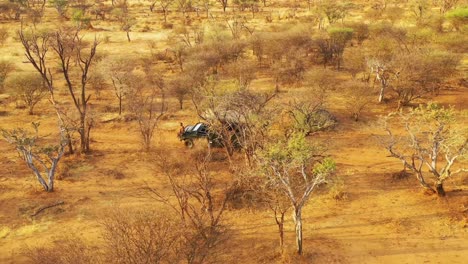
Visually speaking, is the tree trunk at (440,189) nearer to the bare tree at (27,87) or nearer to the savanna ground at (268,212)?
the savanna ground at (268,212)

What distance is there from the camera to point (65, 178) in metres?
18.2

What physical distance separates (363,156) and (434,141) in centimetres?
489

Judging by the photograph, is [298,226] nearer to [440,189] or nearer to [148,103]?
[440,189]

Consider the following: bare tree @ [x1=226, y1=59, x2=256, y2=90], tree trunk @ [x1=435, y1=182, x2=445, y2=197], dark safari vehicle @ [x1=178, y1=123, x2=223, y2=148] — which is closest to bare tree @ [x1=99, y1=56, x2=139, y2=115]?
bare tree @ [x1=226, y1=59, x2=256, y2=90]

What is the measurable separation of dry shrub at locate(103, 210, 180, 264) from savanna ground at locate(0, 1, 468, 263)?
1.60 metres

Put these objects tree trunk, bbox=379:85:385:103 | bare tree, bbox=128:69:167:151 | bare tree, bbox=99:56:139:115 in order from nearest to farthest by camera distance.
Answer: bare tree, bbox=128:69:167:151 < bare tree, bbox=99:56:139:115 < tree trunk, bbox=379:85:385:103

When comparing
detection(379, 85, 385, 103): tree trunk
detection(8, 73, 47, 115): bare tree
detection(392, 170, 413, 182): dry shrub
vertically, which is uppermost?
detection(8, 73, 47, 115): bare tree

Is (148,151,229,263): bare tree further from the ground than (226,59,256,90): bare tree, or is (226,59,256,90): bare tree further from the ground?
(226,59,256,90): bare tree

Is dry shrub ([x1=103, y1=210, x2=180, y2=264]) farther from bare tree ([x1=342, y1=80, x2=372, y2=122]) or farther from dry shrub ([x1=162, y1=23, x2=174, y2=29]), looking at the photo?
dry shrub ([x1=162, y1=23, x2=174, y2=29])

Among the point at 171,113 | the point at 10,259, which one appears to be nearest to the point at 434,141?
the point at 10,259

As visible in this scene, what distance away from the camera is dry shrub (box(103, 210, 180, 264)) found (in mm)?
9719

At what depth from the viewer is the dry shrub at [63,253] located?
11445 millimetres

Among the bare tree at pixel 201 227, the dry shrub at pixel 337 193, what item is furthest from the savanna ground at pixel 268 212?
the bare tree at pixel 201 227

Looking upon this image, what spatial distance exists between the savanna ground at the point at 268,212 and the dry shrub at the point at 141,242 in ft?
5.24
